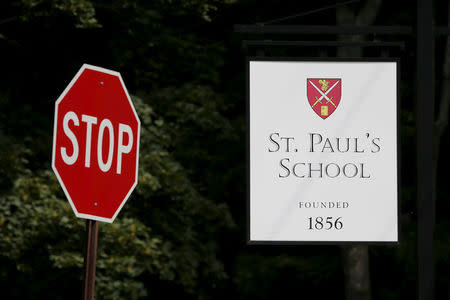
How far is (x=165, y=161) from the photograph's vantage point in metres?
17.2

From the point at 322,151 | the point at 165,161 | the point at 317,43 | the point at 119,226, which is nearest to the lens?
the point at 322,151

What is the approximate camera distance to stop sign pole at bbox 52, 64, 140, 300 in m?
4.97

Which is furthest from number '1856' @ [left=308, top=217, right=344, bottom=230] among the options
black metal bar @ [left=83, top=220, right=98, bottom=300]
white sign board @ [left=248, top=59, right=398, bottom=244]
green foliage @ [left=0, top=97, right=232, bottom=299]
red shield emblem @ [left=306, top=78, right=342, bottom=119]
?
green foliage @ [left=0, top=97, right=232, bottom=299]

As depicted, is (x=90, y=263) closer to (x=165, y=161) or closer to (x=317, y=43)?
(x=317, y=43)

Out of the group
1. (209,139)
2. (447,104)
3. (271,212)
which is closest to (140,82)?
(209,139)

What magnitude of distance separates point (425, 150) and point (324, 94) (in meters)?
0.79

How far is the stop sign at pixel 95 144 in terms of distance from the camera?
4996mm

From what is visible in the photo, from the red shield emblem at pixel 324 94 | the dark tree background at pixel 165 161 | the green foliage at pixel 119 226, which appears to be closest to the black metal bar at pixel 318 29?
the red shield emblem at pixel 324 94

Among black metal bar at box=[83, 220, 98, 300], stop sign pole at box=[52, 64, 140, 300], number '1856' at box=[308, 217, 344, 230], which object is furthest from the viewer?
number '1856' at box=[308, 217, 344, 230]

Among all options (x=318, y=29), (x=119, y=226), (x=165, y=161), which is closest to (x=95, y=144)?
(x=318, y=29)

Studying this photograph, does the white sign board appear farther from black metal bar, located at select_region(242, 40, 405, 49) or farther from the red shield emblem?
black metal bar, located at select_region(242, 40, 405, 49)

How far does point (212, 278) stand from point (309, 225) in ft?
44.9

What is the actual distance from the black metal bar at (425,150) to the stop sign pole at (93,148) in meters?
1.97

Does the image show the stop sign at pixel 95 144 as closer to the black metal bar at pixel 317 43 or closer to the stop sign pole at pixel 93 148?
the stop sign pole at pixel 93 148
